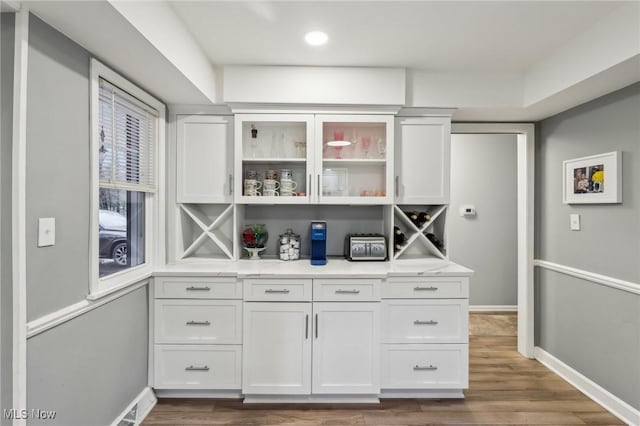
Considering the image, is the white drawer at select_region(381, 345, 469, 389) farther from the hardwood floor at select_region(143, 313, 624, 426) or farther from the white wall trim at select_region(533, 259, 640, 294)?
the white wall trim at select_region(533, 259, 640, 294)

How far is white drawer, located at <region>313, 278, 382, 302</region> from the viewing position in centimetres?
219

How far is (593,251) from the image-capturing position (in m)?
2.34

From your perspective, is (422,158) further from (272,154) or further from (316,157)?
(272,154)

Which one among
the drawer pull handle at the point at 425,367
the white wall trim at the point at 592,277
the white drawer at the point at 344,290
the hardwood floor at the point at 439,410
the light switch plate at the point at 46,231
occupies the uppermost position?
the light switch plate at the point at 46,231

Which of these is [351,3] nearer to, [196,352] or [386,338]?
[386,338]

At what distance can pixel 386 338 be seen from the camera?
2227 mm

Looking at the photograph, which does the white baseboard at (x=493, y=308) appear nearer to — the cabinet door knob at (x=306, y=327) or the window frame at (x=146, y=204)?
the cabinet door knob at (x=306, y=327)

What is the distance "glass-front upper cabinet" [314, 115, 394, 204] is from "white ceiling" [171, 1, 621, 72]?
442mm

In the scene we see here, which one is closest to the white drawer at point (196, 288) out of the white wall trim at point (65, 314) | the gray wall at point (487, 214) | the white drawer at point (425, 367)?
the white wall trim at point (65, 314)

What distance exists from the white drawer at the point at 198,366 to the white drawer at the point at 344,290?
675 mm

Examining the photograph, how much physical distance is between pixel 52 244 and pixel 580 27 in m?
3.02

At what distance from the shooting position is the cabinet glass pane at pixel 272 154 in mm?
2580

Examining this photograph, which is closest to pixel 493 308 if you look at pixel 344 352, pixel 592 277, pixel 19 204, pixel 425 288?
pixel 592 277

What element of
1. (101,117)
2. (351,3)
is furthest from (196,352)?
(351,3)
